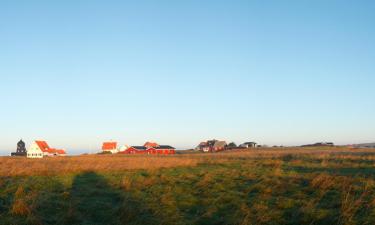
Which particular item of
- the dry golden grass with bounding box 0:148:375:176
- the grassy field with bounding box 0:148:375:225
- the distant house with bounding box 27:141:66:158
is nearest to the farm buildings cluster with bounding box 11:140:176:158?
the distant house with bounding box 27:141:66:158

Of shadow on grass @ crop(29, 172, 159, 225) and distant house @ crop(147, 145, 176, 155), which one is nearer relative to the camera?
shadow on grass @ crop(29, 172, 159, 225)

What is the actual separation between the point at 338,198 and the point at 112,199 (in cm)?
759

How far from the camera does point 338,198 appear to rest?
11656 mm

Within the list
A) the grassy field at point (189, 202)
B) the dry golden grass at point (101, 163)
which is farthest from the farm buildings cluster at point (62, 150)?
the grassy field at point (189, 202)

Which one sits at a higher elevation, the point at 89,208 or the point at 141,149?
the point at 141,149

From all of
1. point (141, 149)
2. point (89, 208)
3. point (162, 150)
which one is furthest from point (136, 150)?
point (89, 208)

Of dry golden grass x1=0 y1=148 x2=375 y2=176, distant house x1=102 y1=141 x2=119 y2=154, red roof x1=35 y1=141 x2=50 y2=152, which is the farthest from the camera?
distant house x1=102 y1=141 x2=119 y2=154

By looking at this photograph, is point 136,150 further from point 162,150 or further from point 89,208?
point 89,208

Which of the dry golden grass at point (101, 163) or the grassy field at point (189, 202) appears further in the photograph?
the dry golden grass at point (101, 163)

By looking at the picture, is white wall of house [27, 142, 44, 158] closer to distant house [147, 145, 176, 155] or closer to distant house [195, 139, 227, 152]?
distant house [147, 145, 176, 155]

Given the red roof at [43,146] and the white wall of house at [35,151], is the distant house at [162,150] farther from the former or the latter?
the white wall of house at [35,151]

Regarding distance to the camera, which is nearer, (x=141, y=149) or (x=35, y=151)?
(x=35, y=151)

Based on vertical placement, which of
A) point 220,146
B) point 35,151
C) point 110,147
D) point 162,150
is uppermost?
point 110,147

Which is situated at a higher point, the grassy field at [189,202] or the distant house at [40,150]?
the distant house at [40,150]
